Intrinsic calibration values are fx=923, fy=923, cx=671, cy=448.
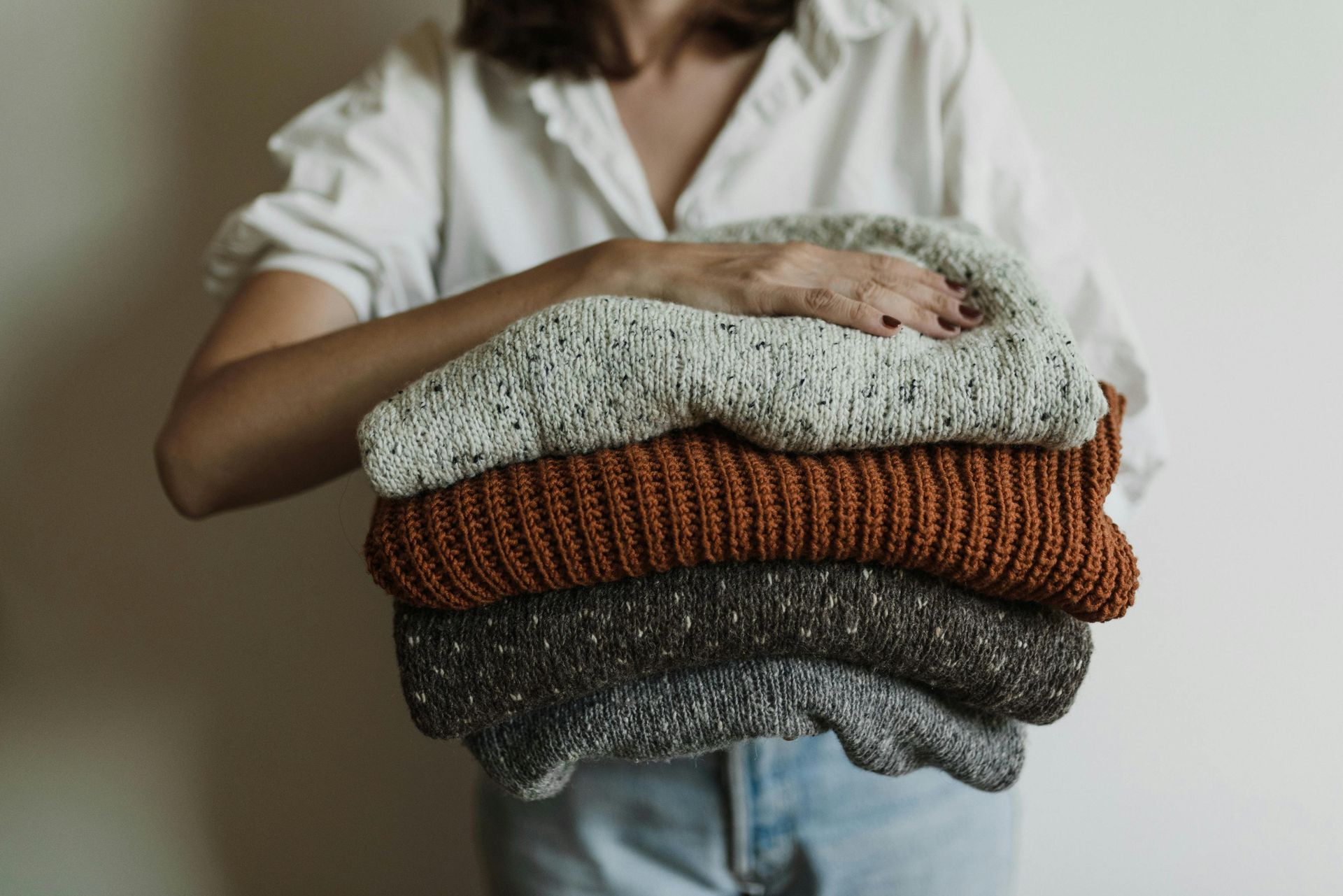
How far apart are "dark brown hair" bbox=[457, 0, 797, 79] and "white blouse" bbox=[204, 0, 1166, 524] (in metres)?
0.01

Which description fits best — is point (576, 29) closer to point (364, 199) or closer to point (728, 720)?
point (364, 199)

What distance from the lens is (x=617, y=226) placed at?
0.67 meters

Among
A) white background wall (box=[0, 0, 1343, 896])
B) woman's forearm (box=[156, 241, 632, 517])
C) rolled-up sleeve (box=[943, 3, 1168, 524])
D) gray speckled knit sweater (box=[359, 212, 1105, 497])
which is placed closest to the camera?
gray speckled knit sweater (box=[359, 212, 1105, 497])

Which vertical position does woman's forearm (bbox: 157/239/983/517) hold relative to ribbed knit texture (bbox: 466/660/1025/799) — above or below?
above

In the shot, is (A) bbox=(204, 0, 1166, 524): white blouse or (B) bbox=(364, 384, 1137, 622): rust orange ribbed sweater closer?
(B) bbox=(364, 384, 1137, 622): rust orange ribbed sweater

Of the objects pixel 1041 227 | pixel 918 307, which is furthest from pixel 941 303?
pixel 1041 227

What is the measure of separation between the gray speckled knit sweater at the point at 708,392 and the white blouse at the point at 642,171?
0.88 ft

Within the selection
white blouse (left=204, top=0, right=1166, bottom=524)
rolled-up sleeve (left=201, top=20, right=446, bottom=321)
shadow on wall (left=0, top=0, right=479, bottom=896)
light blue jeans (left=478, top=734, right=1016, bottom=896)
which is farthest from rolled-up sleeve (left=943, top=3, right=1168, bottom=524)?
shadow on wall (left=0, top=0, right=479, bottom=896)

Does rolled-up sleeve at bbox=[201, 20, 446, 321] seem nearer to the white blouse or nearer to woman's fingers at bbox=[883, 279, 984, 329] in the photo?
the white blouse

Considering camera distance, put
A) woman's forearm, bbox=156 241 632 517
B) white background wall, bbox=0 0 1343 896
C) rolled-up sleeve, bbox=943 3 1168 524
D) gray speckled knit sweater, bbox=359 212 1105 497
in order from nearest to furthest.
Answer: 1. gray speckled knit sweater, bbox=359 212 1105 497
2. woman's forearm, bbox=156 241 632 517
3. rolled-up sleeve, bbox=943 3 1168 524
4. white background wall, bbox=0 0 1343 896

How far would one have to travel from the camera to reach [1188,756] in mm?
813

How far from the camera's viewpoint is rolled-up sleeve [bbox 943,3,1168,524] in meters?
0.61

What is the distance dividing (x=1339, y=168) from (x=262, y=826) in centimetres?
114

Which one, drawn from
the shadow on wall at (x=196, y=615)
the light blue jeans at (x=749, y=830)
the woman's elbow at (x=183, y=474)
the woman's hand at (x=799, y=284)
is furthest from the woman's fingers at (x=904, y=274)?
the shadow on wall at (x=196, y=615)
